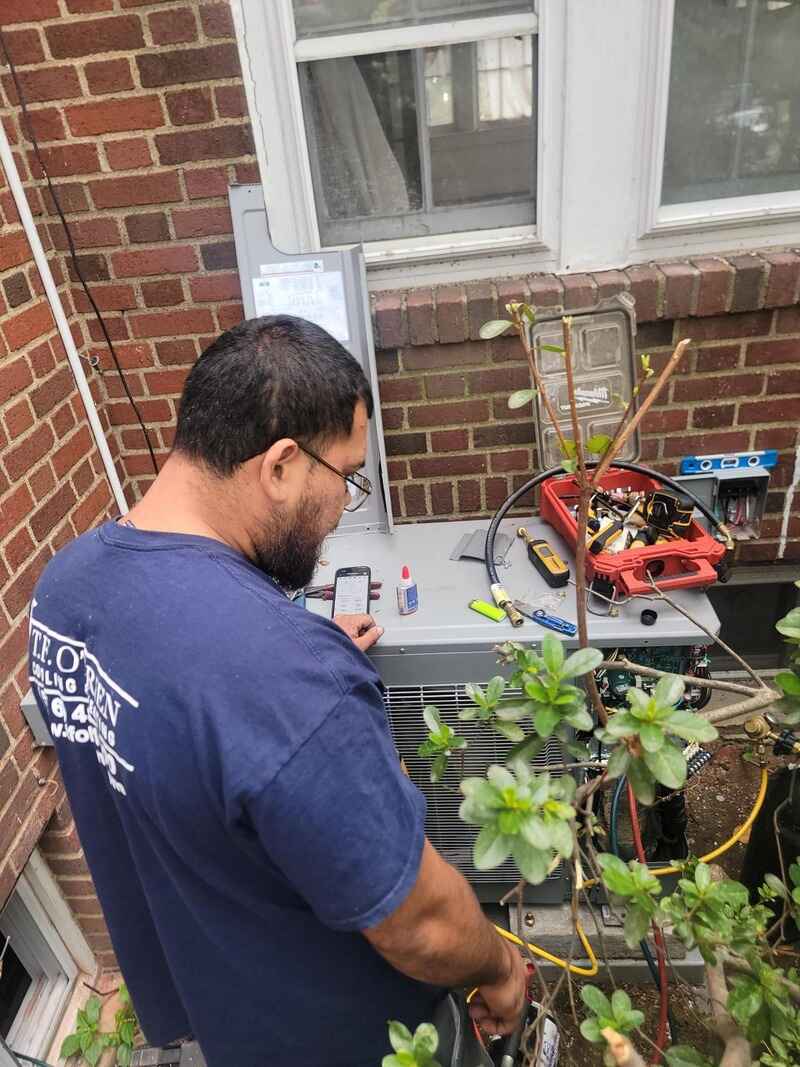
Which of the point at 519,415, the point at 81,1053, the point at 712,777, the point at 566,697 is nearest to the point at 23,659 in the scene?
the point at 81,1053

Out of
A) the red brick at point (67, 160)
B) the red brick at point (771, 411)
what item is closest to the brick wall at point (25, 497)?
the red brick at point (67, 160)

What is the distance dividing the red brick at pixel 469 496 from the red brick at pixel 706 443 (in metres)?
0.62

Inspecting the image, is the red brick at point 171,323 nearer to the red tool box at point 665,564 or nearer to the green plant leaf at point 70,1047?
the red tool box at point 665,564

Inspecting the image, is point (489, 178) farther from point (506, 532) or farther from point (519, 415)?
point (506, 532)

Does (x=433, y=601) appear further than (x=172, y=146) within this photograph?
No

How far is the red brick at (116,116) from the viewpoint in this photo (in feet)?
6.25

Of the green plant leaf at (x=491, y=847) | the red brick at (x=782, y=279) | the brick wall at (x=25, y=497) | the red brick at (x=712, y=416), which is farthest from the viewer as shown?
the red brick at (x=712, y=416)

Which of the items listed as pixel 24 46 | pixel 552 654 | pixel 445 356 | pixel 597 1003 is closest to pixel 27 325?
pixel 24 46

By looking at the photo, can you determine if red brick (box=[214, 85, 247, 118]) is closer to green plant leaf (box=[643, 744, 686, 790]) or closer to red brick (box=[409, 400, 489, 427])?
red brick (box=[409, 400, 489, 427])

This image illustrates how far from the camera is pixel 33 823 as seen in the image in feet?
5.82

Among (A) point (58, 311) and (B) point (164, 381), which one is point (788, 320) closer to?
(B) point (164, 381)

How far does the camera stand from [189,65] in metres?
1.86

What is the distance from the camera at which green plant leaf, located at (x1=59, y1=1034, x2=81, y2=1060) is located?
1977 millimetres

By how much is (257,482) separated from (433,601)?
703 millimetres
